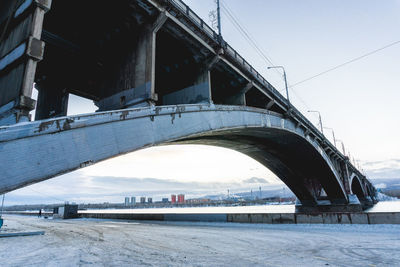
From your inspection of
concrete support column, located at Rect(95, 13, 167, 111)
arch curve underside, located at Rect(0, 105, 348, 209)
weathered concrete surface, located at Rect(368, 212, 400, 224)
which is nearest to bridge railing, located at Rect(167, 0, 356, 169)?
concrete support column, located at Rect(95, 13, 167, 111)

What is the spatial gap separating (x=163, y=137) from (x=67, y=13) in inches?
237

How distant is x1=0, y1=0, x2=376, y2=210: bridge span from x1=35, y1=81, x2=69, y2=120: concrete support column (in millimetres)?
42

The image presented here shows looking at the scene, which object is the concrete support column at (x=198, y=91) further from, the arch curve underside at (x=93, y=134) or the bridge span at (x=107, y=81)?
the arch curve underside at (x=93, y=134)

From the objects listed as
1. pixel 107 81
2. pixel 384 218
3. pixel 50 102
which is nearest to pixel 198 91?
pixel 107 81

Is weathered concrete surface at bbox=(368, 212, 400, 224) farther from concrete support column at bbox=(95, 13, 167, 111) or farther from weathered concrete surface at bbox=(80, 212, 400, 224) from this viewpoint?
concrete support column at bbox=(95, 13, 167, 111)

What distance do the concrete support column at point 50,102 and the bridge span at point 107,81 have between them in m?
0.04

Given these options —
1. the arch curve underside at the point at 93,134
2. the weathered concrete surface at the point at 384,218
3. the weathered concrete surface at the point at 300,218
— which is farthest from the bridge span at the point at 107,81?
the weathered concrete surface at the point at 384,218

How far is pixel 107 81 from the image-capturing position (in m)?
9.39

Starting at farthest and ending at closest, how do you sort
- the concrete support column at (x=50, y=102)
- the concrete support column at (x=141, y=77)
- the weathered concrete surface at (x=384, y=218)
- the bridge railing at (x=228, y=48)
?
the weathered concrete surface at (x=384, y=218) < the concrete support column at (x=50, y=102) < the bridge railing at (x=228, y=48) < the concrete support column at (x=141, y=77)

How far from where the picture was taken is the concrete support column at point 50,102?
35.8ft

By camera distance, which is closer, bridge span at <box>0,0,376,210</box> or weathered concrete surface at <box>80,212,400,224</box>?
bridge span at <box>0,0,376,210</box>

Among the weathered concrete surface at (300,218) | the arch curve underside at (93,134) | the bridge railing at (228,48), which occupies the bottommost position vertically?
the weathered concrete surface at (300,218)

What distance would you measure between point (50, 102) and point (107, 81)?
3.80 m

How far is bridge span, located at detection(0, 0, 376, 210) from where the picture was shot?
5035 mm
